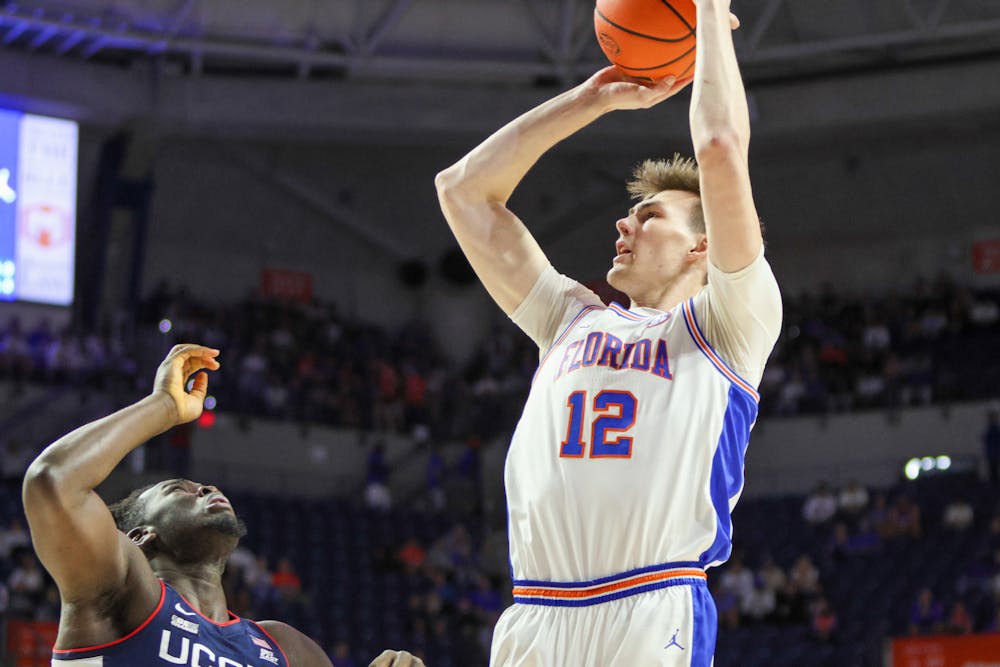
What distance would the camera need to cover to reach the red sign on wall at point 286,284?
23859 mm

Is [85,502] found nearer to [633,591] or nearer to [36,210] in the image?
[633,591]

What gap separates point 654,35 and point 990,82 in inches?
659

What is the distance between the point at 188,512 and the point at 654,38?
5.91ft

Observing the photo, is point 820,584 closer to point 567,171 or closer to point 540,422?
point 567,171

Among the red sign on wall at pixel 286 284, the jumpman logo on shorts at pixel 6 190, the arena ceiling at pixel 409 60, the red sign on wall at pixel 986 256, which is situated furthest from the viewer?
the red sign on wall at pixel 286 284

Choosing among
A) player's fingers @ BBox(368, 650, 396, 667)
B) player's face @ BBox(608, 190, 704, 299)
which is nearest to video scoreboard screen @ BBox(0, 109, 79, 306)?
player's fingers @ BBox(368, 650, 396, 667)

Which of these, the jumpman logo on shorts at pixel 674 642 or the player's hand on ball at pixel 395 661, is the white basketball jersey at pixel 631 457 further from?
the player's hand on ball at pixel 395 661

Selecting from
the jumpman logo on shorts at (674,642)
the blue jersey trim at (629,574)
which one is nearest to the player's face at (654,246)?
the blue jersey trim at (629,574)

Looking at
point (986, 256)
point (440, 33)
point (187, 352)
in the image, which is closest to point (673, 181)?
point (187, 352)

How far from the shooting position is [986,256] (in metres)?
22.0

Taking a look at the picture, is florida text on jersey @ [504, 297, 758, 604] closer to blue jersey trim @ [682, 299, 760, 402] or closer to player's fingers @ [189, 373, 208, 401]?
blue jersey trim @ [682, 299, 760, 402]

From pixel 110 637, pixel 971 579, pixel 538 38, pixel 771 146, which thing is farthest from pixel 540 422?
pixel 771 146

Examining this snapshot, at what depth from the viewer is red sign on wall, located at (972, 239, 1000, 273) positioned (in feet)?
71.7

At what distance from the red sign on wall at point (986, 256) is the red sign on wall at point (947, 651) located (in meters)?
9.51
